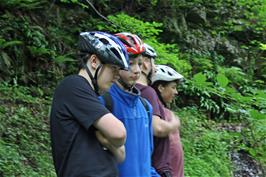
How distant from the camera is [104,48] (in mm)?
3020

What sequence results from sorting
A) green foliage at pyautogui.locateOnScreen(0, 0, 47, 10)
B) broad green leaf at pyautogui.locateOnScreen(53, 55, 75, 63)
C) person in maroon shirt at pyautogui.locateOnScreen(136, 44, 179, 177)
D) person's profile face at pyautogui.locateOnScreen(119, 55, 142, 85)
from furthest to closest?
green foliage at pyautogui.locateOnScreen(0, 0, 47, 10), broad green leaf at pyautogui.locateOnScreen(53, 55, 75, 63), person in maroon shirt at pyautogui.locateOnScreen(136, 44, 179, 177), person's profile face at pyautogui.locateOnScreen(119, 55, 142, 85)

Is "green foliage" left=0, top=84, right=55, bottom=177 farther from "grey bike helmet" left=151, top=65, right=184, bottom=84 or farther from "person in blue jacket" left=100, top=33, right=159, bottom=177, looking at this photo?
"person in blue jacket" left=100, top=33, right=159, bottom=177

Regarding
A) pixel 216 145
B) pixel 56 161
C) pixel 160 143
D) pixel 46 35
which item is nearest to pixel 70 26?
pixel 46 35

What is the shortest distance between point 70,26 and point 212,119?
13.9 feet

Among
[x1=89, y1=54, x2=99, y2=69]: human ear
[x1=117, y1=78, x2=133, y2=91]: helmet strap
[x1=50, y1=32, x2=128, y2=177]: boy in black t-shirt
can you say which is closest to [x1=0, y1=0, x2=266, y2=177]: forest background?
[x1=117, y1=78, x2=133, y2=91]: helmet strap

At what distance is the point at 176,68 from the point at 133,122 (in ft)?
19.0

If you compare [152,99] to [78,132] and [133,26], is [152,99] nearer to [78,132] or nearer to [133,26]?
[78,132]

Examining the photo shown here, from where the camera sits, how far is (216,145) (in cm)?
983

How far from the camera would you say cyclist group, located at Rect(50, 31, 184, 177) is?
2.82 metres

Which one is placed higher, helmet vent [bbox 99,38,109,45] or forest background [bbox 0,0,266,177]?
helmet vent [bbox 99,38,109,45]

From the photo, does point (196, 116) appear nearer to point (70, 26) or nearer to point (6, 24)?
point (70, 26)

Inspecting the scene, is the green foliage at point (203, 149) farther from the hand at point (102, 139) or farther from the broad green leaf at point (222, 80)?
the hand at point (102, 139)

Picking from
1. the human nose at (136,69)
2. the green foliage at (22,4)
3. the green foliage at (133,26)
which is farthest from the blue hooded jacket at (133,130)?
the green foliage at (22,4)

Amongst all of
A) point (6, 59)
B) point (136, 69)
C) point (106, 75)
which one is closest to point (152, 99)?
point (136, 69)
